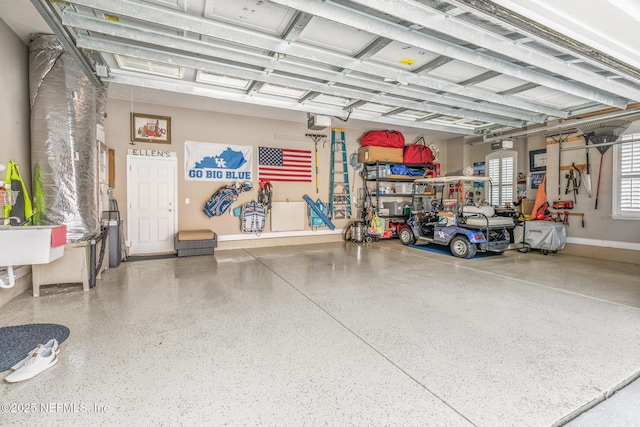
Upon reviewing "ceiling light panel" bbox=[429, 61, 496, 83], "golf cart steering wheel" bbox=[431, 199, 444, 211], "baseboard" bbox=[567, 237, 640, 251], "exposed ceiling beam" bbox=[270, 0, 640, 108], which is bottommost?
"baseboard" bbox=[567, 237, 640, 251]

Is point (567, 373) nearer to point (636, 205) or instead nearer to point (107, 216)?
point (636, 205)

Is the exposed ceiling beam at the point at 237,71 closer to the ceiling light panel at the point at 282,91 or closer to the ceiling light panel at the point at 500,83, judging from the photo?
the ceiling light panel at the point at 282,91

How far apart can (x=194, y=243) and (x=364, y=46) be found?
16.5 ft

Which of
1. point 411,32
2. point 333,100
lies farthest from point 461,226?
point 411,32

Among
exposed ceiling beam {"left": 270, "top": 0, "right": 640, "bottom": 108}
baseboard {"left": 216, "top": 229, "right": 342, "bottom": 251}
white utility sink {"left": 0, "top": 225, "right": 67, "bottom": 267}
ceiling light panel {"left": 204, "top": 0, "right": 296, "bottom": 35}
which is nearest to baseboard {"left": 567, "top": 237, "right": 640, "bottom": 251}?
exposed ceiling beam {"left": 270, "top": 0, "right": 640, "bottom": 108}

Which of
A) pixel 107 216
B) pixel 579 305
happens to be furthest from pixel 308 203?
pixel 579 305

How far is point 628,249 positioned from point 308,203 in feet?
22.1

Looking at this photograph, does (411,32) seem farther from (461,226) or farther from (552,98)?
(461,226)

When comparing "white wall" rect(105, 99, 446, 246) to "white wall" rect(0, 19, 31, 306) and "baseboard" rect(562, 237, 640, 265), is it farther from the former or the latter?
"baseboard" rect(562, 237, 640, 265)

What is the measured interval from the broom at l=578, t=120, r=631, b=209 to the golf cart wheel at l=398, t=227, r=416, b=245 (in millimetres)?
3806

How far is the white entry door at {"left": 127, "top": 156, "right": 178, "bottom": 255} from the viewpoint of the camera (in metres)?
6.55

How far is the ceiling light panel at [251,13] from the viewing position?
9.25ft

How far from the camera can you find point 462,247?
644 centimetres

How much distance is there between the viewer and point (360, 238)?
8539mm
